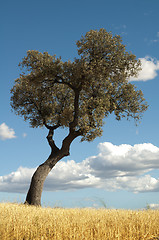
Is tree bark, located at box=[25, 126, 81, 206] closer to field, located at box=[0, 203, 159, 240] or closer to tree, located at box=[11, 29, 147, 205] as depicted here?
tree, located at box=[11, 29, 147, 205]

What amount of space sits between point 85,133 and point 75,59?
774 centimetres

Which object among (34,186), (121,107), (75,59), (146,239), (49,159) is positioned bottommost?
(146,239)

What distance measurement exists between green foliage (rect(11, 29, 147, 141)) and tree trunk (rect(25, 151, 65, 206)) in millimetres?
3859

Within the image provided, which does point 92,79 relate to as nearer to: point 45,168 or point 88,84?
point 88,84

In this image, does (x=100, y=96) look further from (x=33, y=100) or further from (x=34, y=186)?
(x=34, y=186)

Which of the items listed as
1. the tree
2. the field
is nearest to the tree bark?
the tree

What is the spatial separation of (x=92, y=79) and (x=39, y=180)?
1118 centimetres

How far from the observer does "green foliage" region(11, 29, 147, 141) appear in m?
25.4

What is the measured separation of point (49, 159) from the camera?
25859mm

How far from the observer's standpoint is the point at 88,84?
26.1 metres

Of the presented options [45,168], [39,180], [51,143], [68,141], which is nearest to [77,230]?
[39,180]

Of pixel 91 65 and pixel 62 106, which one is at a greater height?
pixel 91 65

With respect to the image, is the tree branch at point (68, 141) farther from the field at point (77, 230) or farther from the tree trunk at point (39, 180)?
the field at point (77, 230)

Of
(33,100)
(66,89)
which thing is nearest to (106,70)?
(66,89)
